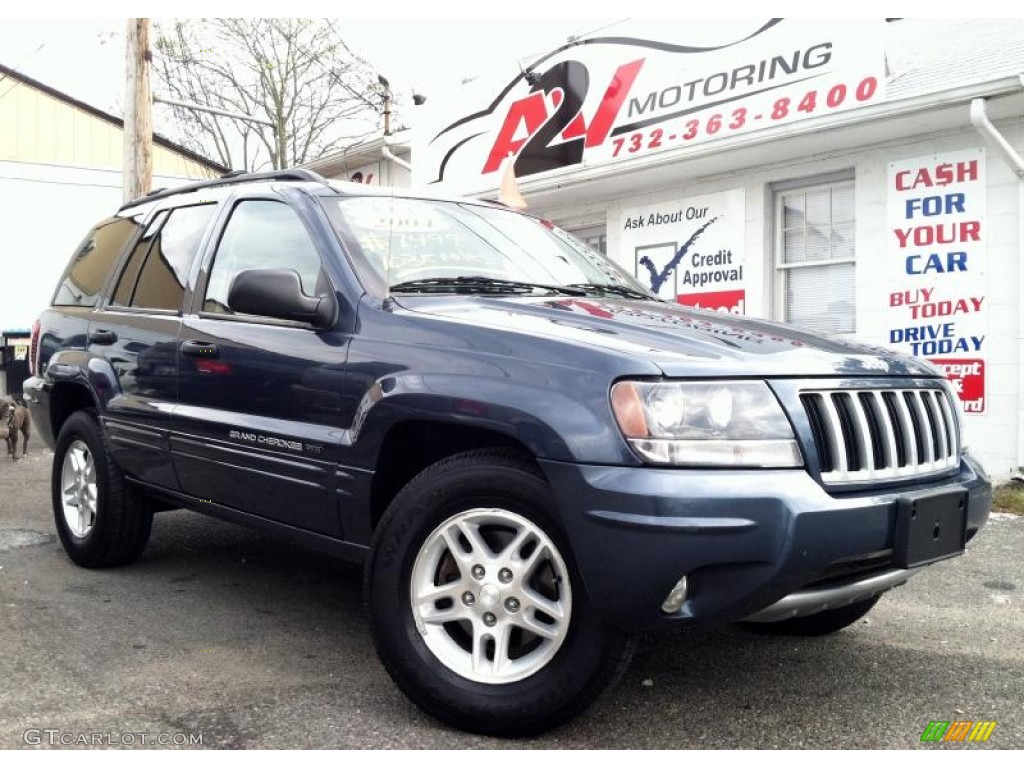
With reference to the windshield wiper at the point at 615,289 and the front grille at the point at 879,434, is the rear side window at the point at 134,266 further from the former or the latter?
the front grille at the point at 879,434

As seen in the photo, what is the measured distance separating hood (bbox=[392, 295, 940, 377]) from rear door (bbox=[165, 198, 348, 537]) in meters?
0.46

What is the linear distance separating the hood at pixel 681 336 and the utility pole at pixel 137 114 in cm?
995

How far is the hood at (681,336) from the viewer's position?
281 centimetres

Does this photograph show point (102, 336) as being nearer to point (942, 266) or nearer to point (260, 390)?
point (260, 390)

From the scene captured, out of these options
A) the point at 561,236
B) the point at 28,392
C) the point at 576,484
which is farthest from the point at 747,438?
the point at 28,392

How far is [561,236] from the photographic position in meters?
4.69

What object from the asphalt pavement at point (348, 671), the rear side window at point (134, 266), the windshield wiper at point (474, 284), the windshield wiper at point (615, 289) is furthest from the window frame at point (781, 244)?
the rear side window at point (134, 266)

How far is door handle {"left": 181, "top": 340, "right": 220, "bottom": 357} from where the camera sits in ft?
13.1

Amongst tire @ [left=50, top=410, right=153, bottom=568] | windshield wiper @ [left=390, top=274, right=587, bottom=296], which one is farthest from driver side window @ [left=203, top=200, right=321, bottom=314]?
tire @ [left=50, top=410, right=153, bottom=568]

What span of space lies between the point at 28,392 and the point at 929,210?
672cm

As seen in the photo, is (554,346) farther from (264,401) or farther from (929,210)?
(929,210)

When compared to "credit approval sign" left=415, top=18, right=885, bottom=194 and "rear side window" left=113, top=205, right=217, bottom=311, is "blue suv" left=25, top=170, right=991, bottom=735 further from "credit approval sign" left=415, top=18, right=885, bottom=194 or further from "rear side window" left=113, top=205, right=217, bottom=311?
"credit approval sign" left=415, top=18, right=885, bottom=194

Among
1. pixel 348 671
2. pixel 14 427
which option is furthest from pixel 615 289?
pixel 14 427

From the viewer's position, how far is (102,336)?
16.0 feet
